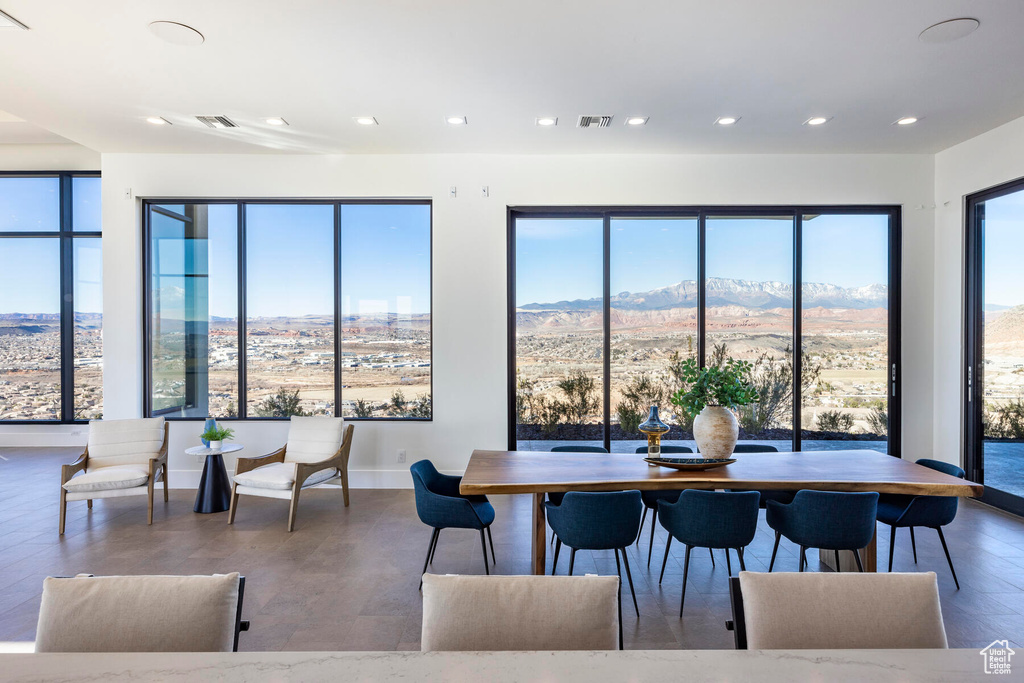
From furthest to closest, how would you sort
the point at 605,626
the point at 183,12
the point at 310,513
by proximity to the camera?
the point at 310,513 < the point at 183,12 < the point at 605,626

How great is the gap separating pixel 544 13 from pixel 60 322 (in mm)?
8107

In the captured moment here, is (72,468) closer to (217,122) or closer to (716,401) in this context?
(217,122)

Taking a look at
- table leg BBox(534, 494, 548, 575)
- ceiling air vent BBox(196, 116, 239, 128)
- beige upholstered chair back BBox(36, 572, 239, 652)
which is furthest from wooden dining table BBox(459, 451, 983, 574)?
ceiling air vent BBox(196, 116, 239, 128)

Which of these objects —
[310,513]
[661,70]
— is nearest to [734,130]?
[661,70]

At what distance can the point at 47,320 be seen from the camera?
7594 millimetres

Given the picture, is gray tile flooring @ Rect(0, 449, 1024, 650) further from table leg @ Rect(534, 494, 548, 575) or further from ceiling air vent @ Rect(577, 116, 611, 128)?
ceiling air vent @ Rect(577, 116, 611, 128)

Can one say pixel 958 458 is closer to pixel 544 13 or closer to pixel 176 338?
pixel 544 13

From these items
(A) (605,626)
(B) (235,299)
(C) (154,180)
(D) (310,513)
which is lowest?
(D) (310,513)

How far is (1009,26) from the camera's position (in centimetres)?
321

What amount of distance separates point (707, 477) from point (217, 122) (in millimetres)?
4954

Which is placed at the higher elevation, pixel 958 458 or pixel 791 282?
pixel 791 282

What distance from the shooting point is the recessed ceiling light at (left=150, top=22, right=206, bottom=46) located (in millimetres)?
3229

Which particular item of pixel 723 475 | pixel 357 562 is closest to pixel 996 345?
pixel 723 475

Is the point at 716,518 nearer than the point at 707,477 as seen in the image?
Yes
